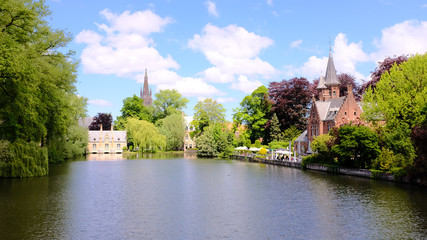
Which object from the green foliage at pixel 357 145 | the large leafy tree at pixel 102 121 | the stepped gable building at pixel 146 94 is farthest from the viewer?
the stepped gable building at pixel 146 94

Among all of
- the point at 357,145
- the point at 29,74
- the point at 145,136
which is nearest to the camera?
the point at 29,74

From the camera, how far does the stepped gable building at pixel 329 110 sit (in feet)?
171

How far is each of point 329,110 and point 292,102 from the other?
34.7 feet

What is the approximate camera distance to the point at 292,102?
65.6 m

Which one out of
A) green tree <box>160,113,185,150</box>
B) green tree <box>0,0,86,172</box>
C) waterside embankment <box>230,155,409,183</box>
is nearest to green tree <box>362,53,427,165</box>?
waterside embankment <box>230,155,409,183</box>

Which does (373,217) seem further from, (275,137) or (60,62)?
(275,137)

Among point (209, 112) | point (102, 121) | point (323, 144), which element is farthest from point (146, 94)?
point (323, 144)

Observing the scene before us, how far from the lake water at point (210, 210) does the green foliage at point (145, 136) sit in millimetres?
51779

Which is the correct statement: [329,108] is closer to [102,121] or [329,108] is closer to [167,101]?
[167,101]

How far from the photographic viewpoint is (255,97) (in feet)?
237

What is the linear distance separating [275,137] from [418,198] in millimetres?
43595

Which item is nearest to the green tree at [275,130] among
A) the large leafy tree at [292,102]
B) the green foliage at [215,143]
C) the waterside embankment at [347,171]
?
the large leafy tree at [292,102]

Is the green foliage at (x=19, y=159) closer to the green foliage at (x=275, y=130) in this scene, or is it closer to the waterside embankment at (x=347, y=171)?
the waterside embankment at (x=347, y=171)

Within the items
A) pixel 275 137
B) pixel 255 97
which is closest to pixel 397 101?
pixel 275 137
